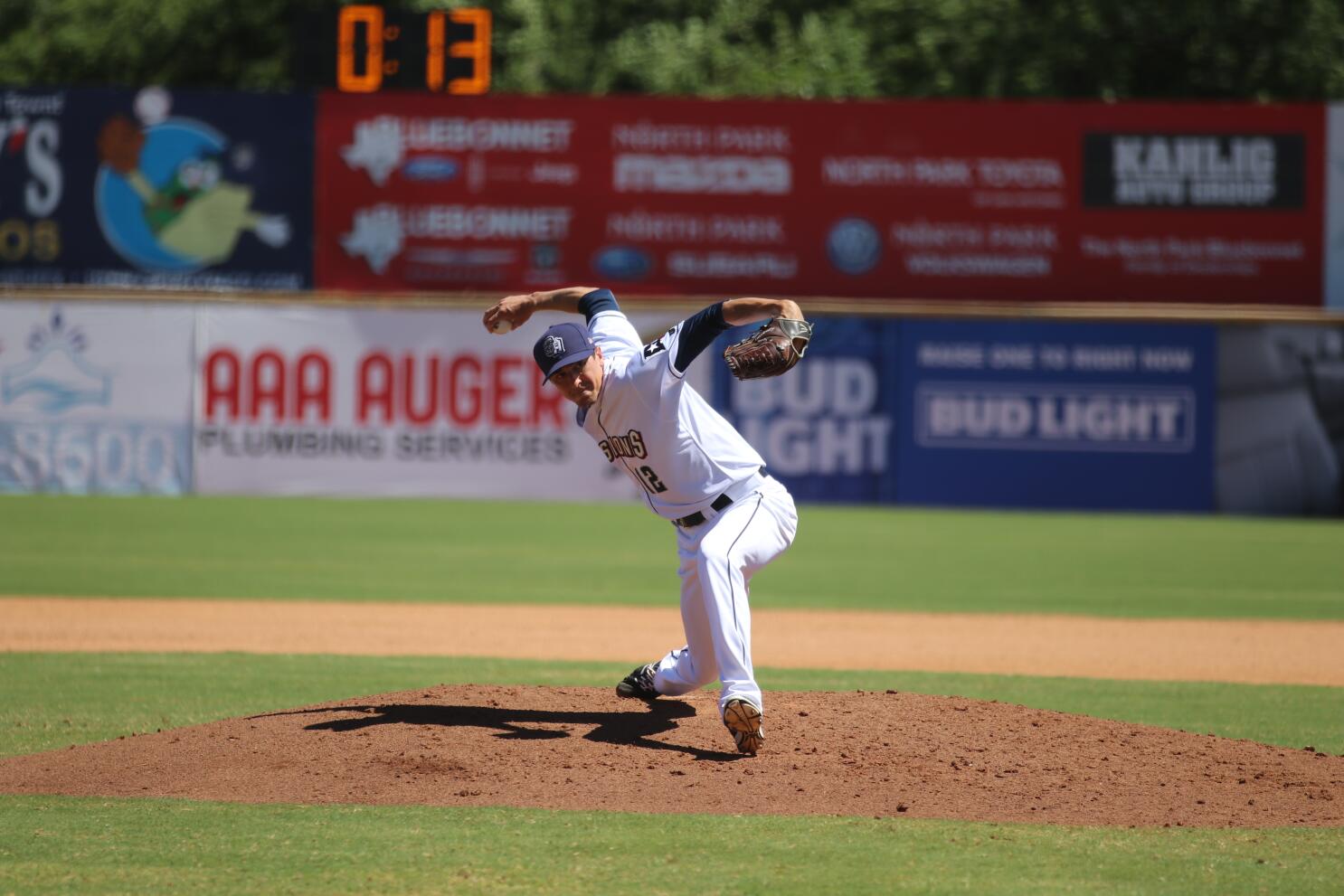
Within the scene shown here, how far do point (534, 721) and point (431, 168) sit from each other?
638 inches

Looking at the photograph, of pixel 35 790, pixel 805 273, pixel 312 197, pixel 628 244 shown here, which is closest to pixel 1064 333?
pixel 805 273

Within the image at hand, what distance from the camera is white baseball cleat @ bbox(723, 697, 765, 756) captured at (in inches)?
225

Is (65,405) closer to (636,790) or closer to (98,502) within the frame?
(98,502)

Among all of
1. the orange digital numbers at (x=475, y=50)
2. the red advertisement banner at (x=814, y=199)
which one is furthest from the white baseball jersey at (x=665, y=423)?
the red advertisement banner at (x=814, y=199)

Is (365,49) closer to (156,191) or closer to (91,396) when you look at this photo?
(156,191)

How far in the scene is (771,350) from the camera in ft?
17.9

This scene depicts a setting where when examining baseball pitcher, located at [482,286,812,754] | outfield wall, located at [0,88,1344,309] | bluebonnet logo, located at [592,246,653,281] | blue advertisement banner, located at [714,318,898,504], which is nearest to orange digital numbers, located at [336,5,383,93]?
outfield wall, located at [0,88,1344,309]

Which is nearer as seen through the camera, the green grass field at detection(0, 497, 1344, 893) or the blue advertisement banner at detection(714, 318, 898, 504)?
the green grass field at detection(0, 497, 1344, 893)

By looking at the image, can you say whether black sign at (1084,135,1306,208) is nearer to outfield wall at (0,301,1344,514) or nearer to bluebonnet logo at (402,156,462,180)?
outfield wall at (0,301,1344,514)

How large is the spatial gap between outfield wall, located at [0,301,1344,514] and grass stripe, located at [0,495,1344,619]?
489mm

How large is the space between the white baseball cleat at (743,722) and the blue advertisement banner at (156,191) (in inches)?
664

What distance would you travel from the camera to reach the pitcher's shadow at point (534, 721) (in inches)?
240

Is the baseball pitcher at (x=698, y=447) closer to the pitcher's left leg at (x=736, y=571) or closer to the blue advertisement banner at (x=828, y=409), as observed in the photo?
the pitcher's left leg at (x=736, y=571)

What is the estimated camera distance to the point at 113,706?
7.53 metres
